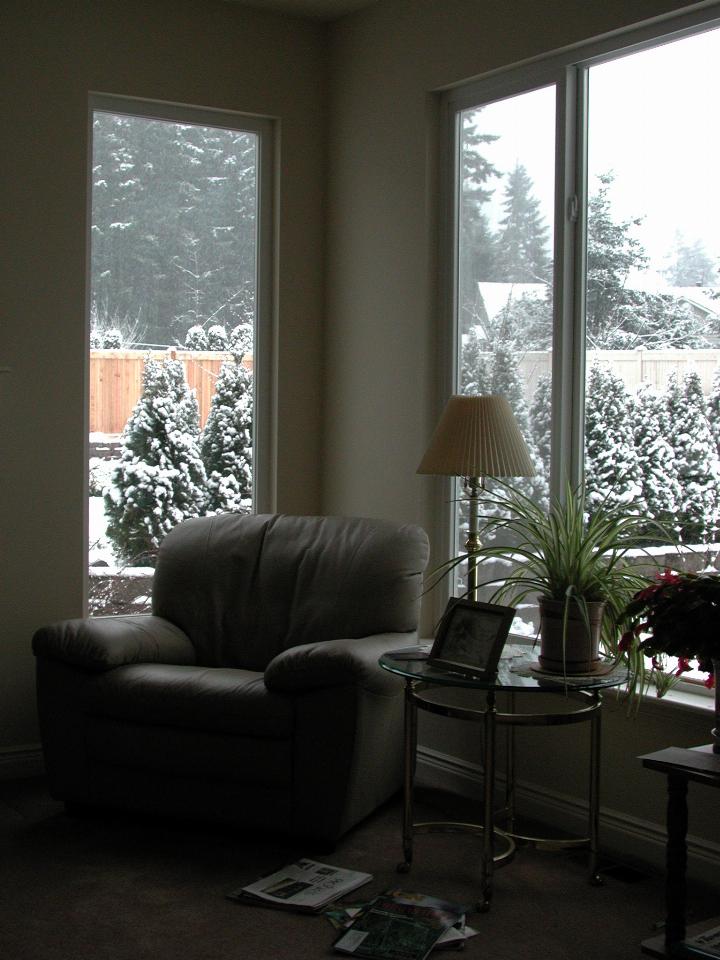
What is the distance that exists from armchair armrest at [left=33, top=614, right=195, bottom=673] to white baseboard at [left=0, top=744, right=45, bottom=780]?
2.25 ft

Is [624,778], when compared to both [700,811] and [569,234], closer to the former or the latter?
[700,811]

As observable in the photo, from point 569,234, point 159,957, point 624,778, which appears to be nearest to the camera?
point 159,957

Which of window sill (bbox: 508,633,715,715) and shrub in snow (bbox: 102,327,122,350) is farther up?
shrub in snow (bbox: 102,327,122,350)

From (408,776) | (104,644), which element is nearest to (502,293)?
(408,776)

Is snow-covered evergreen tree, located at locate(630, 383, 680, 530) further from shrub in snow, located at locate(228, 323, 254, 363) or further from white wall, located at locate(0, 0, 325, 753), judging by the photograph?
white wall, located at locate(0, 0, 325, 753)

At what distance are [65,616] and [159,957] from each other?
1828mm

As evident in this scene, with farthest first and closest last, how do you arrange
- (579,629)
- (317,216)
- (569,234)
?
(317,216) < (569,234) < (579,629)

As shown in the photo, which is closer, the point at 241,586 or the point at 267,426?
the point at 241,586

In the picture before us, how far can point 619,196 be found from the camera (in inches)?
141

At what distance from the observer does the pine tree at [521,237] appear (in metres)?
3.88

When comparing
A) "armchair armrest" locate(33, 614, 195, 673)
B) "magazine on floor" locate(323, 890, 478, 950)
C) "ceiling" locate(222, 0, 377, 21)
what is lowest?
"magazine on floor" locate(323, 890, 478, 950)

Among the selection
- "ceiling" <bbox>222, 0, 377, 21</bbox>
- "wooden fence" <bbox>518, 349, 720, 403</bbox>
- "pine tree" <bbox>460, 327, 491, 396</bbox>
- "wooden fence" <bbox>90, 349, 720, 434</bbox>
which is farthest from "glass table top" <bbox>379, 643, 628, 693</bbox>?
"ceiling" <bbox>222, 0, 377, 21</bbox>

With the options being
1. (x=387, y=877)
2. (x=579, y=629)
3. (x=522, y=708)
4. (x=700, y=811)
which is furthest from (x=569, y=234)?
(x=387, y=877)

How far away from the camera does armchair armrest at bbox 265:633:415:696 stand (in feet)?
10.9
